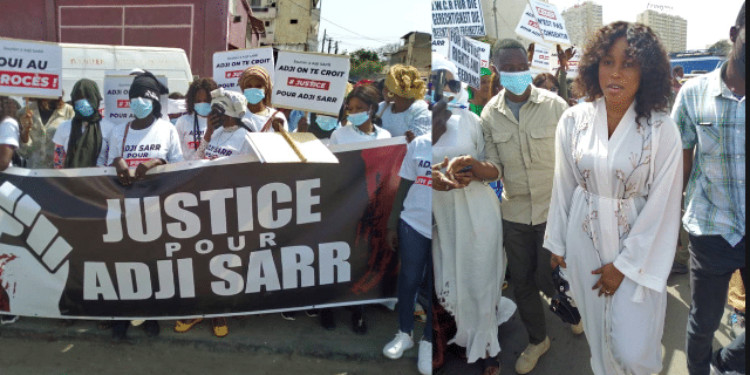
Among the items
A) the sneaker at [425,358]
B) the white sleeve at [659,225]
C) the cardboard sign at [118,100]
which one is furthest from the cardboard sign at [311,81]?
the white sleeve at [659,225]

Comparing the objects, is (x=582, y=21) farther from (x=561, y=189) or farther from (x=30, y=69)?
(x=30, y=69)

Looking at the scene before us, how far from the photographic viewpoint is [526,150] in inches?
78.2

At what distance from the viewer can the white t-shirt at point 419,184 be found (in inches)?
90.7

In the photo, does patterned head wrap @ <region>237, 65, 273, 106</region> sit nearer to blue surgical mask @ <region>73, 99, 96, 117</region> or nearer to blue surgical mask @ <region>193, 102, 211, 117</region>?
blue surgical mask @ <region>193, 102, 211, 117</region>

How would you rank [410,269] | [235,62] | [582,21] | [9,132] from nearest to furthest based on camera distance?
[582,21] → [410,269] → [9,132] → [235,62]

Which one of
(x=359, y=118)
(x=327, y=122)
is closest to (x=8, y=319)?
(x=327, y=122)

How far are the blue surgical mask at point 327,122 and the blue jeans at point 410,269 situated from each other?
2.37 feet

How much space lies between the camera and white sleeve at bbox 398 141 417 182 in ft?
7.84

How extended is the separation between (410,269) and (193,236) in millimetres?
1198

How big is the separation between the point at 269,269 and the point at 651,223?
77.8 inches

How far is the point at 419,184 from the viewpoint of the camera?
7.84 feet

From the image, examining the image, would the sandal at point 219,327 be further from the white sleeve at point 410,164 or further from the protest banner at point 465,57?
the protest banner at point 465,57

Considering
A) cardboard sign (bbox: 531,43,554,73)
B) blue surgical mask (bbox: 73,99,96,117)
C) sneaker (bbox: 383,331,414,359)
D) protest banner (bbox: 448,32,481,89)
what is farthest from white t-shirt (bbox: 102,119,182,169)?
cardboard sign (bbox: 531,43,554,73)

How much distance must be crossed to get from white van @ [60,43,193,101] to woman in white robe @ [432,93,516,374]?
190 centimetres
